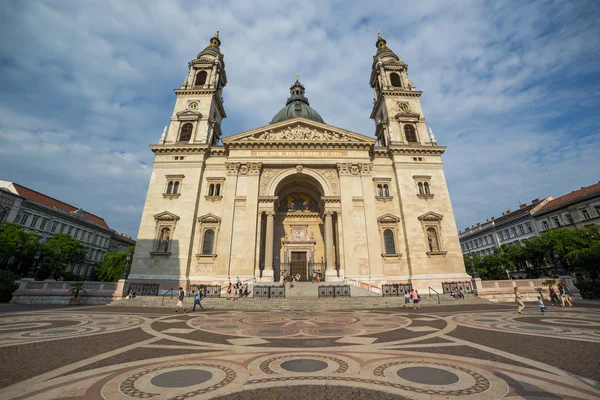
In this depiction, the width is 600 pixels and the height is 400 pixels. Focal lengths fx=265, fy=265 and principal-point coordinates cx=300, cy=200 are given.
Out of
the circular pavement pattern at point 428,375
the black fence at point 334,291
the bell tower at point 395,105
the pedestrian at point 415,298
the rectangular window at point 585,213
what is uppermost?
the bell tower at point 395,105

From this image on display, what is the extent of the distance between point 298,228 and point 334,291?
39.5ft

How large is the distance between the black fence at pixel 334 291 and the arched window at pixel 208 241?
39.3ft

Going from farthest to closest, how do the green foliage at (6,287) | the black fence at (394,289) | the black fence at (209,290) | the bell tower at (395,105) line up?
the bell tower at (395,105)
the black fence at (209,290)
the black fence at (394,289)
the green foliage at (6,287)

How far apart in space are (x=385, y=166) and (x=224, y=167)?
1845cm

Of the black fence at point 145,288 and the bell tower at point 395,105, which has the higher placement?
the bell tower at point 395,105

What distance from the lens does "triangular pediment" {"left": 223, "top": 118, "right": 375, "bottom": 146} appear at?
96.6 feet

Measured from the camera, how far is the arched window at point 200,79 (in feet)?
119

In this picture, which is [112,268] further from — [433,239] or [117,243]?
[433,239]

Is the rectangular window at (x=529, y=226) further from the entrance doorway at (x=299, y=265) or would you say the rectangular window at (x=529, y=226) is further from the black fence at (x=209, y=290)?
the black fence at (x=209, y=290)

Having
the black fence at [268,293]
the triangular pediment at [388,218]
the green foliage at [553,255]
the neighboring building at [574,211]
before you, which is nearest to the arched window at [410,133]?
the triangular pediment at [388,218]

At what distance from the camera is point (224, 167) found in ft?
98.3

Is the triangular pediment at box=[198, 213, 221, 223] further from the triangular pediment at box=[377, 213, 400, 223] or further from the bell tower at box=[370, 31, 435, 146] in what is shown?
the bell tower at box=[370, 31, 435, 146]

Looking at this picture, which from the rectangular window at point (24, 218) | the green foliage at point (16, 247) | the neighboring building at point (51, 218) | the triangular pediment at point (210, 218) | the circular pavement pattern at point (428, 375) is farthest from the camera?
the rectangular window at point (24, 218)

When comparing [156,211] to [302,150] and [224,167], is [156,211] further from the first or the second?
[302,150]
